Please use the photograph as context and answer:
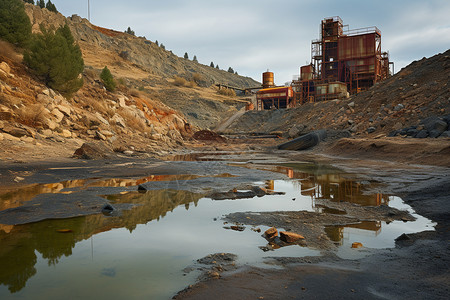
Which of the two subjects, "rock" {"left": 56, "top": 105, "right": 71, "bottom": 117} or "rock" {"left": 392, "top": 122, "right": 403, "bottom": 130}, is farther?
"rock" {"left": 392, "top": 122, "right": 403, "bottom": 130}

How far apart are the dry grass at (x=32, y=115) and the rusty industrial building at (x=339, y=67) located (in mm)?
33750

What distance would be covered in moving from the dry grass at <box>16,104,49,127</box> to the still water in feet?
30.5

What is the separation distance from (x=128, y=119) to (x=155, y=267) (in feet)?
69.5

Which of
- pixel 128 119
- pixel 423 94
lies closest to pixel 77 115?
pixel 128 119

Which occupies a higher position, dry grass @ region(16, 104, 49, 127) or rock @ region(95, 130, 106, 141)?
dry grass @ region(16, 104, 49, 127)

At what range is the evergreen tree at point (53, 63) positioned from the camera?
18.0m

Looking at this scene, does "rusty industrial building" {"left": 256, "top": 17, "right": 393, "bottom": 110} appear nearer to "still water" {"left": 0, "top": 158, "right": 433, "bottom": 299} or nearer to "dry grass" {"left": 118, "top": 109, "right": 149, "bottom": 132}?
"dry grass" {"left": 118, "top": 109, "right": 149, "bottom": 132}

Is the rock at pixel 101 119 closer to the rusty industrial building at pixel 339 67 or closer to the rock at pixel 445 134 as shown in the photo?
the rock at pixel 445 134

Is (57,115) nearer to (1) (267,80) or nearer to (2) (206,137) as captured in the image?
(2) (206,137)

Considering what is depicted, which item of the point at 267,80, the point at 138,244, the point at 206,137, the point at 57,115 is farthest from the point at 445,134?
the point at 267,80

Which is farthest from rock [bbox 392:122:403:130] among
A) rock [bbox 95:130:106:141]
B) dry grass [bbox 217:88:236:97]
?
dry grass [bbox 217:88:236:97]

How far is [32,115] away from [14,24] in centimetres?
858

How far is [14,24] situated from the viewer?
62.9 ft

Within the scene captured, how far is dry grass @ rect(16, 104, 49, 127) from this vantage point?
46.6 ft
